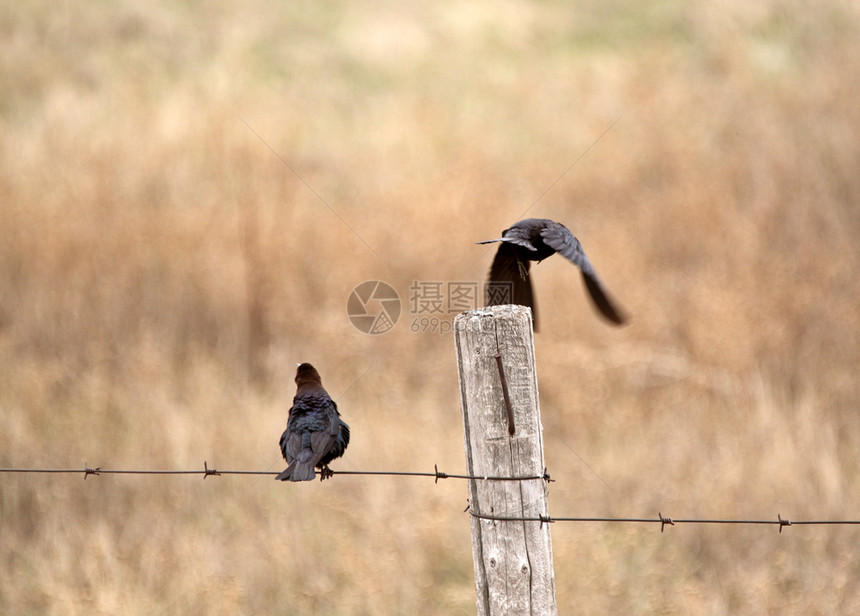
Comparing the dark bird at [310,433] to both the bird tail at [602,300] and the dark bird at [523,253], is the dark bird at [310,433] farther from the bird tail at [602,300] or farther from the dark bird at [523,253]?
the bird tail at [602,300]

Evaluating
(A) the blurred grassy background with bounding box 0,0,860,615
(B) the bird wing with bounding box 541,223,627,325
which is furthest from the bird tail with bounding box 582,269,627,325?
(A) the blurred grassy background with bounding box 0,0,860,615

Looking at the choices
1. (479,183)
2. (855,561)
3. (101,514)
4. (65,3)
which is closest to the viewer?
(855,561)

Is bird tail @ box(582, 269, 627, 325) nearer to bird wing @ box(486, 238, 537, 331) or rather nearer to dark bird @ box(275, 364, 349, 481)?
bird wing @ box(486, 238, 537, 331)

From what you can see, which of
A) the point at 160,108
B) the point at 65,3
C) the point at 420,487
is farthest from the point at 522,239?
the point at 65,3

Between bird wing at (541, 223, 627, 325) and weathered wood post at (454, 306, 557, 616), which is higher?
bird wing at (541, 223, 627, 325)

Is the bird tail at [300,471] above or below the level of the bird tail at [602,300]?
below

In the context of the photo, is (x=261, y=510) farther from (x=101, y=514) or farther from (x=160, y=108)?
(x=160, y=108)

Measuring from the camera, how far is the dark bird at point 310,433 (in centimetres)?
355

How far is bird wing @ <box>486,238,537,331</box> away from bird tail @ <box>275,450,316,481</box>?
112 centimetres

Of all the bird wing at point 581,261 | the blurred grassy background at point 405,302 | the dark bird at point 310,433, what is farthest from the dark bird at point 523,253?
the blurred grassy background at point 405,302

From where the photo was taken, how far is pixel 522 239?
394cm

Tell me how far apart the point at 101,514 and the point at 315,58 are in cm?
813

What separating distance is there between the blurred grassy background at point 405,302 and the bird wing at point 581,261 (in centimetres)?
240

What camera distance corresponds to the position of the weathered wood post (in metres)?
2.29
